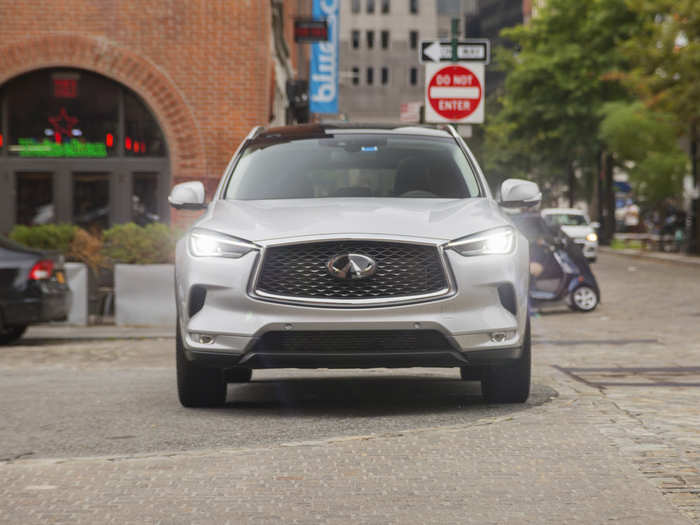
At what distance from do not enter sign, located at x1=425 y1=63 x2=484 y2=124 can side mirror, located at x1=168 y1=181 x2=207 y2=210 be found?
10.7m

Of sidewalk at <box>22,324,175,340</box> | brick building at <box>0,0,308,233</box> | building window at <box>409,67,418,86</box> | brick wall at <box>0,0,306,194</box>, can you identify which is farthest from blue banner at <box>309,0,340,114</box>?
building window at <box>409,67,418,86</box>

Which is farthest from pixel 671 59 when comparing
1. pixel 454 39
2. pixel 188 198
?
pixel 188 198

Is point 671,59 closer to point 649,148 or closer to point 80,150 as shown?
point 649,148

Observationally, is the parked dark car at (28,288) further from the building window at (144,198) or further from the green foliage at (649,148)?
the green foliage at (649,148)

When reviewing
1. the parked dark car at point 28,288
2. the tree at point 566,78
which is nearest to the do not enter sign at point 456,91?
the parked dark car at point 28,288

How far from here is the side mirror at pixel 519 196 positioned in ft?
28.4

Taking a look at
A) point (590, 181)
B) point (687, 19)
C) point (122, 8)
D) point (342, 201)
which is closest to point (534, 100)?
point (590, 181)

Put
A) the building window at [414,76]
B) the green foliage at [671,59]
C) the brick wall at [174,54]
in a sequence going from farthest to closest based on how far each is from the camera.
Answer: the building window at [414,76] → the green foliage at [671,59] → the brick wall at [174,54]

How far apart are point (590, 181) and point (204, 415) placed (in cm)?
5751

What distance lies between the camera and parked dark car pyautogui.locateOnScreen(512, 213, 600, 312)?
19.7m

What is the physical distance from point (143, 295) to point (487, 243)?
33.1 ft

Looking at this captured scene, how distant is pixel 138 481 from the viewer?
19.1ft

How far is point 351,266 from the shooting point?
7473mm

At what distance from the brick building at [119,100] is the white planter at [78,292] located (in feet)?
19.5
